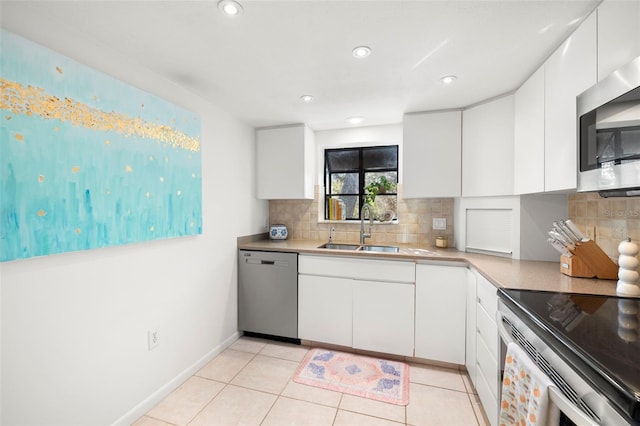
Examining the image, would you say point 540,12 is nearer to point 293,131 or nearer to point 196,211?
point 293,131

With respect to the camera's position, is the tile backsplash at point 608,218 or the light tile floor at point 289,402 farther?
the light tile floor at point 289,402

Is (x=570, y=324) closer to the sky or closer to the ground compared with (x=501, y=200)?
closer to the ground

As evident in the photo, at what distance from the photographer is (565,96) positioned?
1.41 meters

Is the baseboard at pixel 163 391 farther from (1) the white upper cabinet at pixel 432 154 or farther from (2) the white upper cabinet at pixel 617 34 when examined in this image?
(2) the white upper cabinet at pixel 617 34

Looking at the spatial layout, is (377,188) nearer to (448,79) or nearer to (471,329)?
(448,79)

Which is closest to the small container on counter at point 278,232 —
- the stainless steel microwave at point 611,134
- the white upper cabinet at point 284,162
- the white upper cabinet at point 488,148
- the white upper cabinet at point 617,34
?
the white upper cabinet at point 284,162

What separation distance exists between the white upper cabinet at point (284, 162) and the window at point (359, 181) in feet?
1.23

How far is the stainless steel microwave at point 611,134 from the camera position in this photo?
99cm

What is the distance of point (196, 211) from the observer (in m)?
2.12

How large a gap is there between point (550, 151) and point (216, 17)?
192 cm

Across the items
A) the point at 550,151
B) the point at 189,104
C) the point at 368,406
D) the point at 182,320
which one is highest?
the point at 189,104

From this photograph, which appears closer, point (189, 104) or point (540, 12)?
point (540, 12)

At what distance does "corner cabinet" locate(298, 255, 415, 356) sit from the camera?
2.28 metres

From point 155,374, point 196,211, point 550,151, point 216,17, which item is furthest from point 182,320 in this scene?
point 550,151
